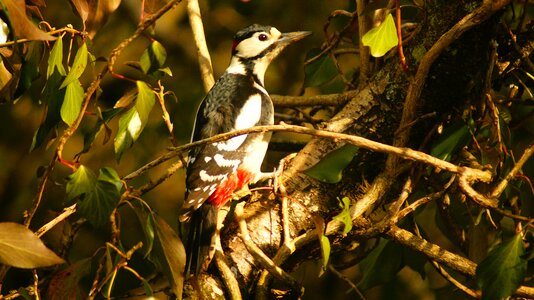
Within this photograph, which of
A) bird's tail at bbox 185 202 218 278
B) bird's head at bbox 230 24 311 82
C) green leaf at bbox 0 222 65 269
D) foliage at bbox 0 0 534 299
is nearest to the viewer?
green leaf at bbox 0 222 65 269

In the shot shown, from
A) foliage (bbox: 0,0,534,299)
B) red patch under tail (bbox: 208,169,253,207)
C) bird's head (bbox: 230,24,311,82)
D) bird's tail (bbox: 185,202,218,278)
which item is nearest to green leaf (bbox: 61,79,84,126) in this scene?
foliage (bbox: 0,0,534,299)

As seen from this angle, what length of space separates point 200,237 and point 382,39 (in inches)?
32.0

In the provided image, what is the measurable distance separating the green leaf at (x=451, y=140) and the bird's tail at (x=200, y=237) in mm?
605

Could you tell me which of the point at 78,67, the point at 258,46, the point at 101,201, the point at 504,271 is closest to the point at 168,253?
the point at 101,201

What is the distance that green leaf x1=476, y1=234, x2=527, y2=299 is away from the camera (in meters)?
1.50

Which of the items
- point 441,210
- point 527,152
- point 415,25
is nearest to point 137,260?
point 441,210

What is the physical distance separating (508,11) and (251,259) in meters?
0.88

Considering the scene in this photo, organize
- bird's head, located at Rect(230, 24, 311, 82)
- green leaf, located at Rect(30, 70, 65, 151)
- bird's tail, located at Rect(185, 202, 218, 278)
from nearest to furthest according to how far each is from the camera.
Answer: green leaf, located at Rect(30, 70, 65, 151) < bird's tail, located at Rect(185, 202, 218, 278) < bird's head, located at Rect(230, 24, 311, 82)

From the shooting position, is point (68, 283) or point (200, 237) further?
point (200, 237)

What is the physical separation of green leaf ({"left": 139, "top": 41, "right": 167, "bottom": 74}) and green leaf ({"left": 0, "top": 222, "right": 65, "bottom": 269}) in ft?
1.79

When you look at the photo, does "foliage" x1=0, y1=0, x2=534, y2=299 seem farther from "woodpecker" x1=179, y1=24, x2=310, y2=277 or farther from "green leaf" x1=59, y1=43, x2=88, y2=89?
"woodpecker" x1=179, y1=24, x2=310, y2=277

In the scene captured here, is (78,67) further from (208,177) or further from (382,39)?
(208,177)

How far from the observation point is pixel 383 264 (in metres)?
2.16

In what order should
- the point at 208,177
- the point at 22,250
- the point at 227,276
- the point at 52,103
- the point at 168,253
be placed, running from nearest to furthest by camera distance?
the point at 22,250 < the point at 168,253 < the point at 52,103 < the point at 227,276 < the point at 208,177
